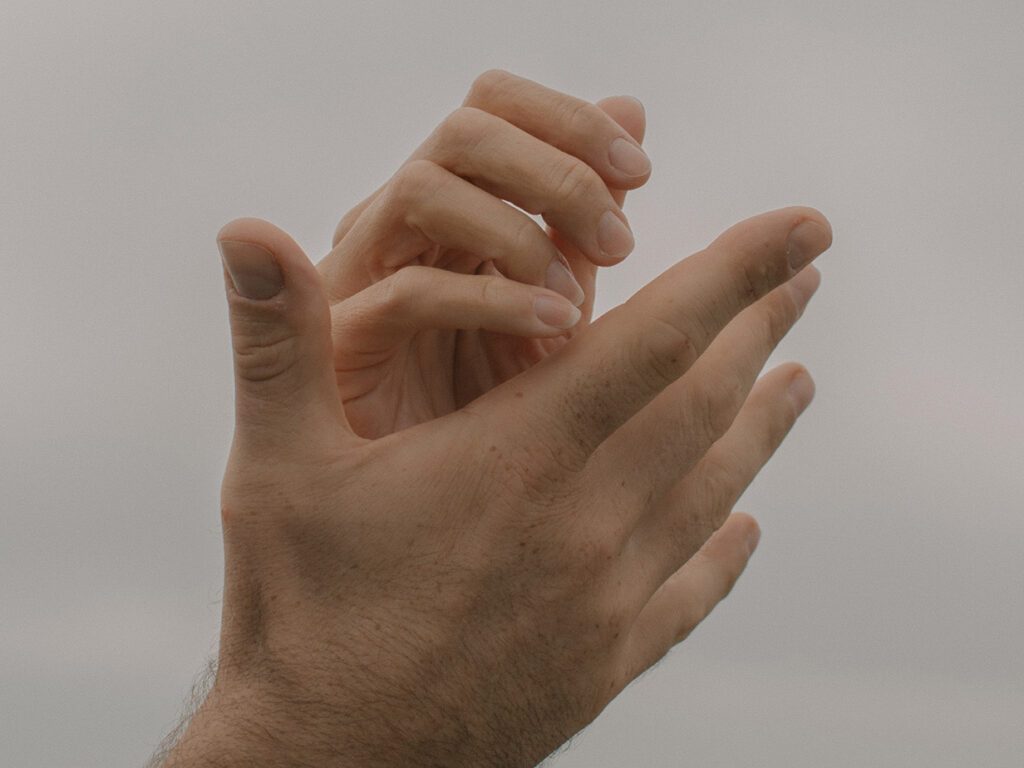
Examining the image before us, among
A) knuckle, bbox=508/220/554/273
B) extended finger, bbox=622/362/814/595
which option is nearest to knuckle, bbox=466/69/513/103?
knuckle, bbox=508/220/554/273

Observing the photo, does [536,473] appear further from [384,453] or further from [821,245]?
[821,245]

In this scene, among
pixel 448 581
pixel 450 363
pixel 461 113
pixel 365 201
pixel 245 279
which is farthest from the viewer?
pixel 365 201

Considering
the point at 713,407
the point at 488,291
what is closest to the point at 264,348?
the point at 488,291

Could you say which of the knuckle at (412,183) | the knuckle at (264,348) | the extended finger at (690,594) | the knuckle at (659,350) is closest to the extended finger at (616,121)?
the knuckle at (412,183)

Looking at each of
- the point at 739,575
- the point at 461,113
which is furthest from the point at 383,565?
the point at 739,575

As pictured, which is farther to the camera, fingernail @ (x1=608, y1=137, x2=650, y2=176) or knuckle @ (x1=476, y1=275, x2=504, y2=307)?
fingernail @ (x1=608, y1=137, x2=650, y2=176)

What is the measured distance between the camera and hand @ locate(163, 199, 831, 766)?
87.3 inches

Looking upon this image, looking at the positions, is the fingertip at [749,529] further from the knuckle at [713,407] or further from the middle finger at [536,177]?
the middle finger at [536,177]

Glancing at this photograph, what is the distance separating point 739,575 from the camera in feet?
10.4

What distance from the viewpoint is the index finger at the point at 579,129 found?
8.14 ft

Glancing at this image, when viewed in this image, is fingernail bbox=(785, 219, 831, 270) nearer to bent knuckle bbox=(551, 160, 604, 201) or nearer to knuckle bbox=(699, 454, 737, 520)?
bent knuckle bbox=(551, 160, 604, 201)

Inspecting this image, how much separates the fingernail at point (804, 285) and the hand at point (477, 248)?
436 mm

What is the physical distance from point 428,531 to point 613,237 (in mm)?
717

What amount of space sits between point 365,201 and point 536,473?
1.10 m
